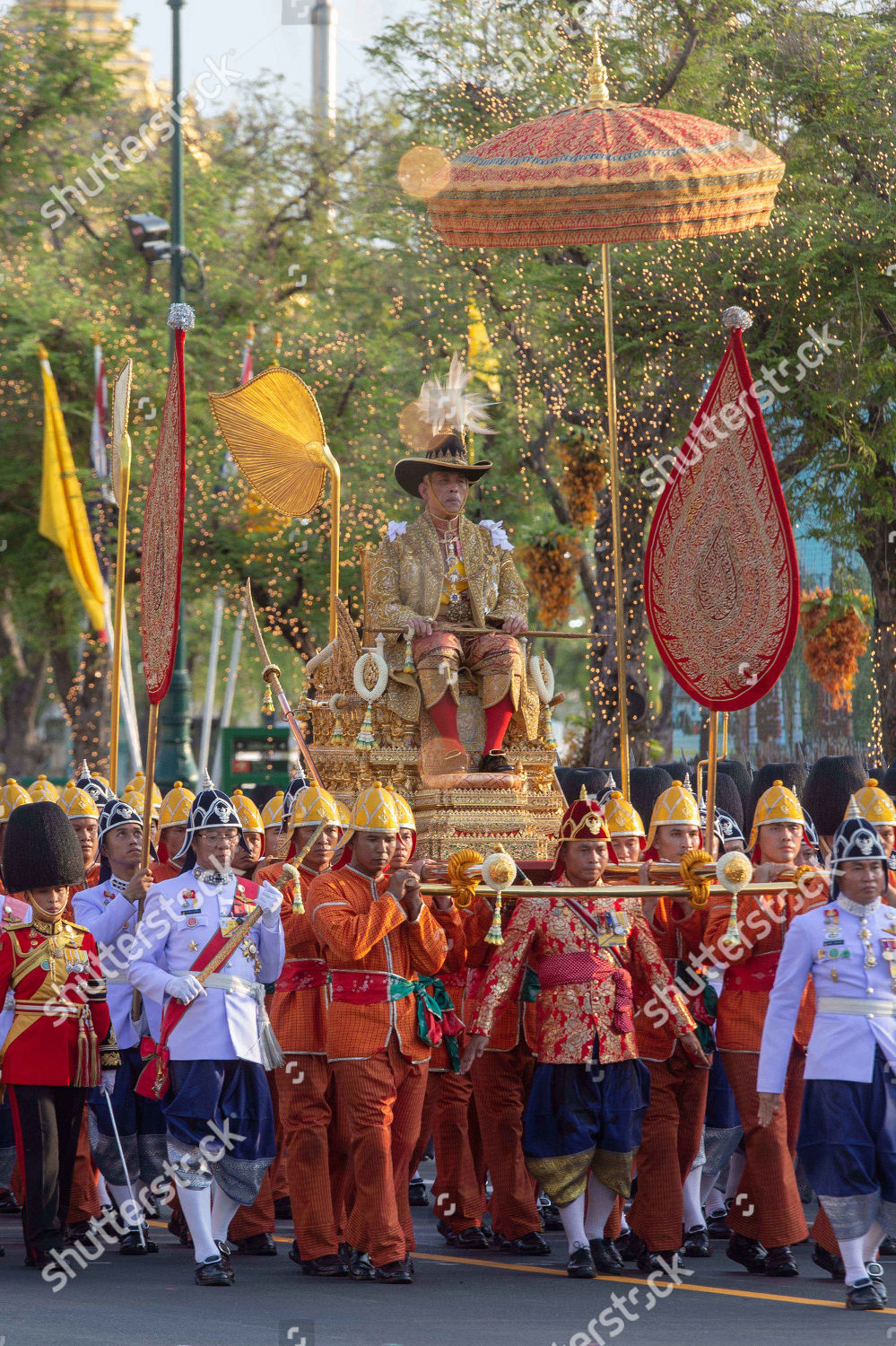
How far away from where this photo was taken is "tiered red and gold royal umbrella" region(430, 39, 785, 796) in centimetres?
1146

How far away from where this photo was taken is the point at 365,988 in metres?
7.76

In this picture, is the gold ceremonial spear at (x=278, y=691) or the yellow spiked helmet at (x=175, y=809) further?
the gold ceremonial spear at (x=278, y=691)

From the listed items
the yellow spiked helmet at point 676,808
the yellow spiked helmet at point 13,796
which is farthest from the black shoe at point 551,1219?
the yellow spiked helmet at point 13,796

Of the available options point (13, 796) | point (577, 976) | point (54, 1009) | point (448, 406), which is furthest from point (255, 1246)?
point (448, 406)

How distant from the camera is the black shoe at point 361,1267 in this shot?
7.52m

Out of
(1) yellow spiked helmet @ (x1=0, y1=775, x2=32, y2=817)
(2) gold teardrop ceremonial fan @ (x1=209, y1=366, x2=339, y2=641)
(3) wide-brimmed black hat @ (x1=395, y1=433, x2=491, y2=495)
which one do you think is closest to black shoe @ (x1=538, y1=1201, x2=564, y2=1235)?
(1) yellow spiked helmet @ (x1=0, y1=775, x2=32, y2=817)

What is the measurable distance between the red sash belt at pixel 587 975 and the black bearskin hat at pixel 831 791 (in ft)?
10.2

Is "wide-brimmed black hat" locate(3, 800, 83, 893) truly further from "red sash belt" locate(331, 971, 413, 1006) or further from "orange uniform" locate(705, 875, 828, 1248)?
"orange uniform" locate(705, 875, 828, 1248)

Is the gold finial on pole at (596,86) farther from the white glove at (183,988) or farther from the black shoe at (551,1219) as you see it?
the white glove at (183,988)

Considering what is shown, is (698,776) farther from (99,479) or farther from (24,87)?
(24,87)

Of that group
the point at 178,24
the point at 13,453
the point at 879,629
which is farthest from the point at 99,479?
the point at 879,629

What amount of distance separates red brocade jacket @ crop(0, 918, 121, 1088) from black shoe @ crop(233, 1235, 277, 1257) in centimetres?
94

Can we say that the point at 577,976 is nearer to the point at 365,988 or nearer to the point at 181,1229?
the point at 365,988

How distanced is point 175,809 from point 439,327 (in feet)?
45.5
